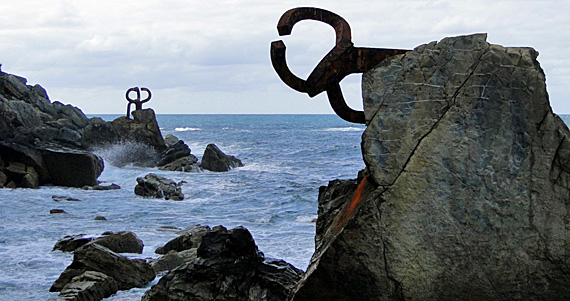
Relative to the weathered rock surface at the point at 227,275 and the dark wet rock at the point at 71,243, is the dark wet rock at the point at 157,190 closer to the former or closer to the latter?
the dark wet rock at the point at 71,243

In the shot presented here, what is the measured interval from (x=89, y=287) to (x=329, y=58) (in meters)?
3.51

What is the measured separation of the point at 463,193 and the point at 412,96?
20.1 inches

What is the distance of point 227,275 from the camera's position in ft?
14.6

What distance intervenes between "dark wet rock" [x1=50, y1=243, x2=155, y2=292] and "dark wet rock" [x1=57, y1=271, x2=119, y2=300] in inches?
5.4

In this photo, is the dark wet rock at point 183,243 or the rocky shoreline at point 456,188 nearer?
the rocky shoreline at point 456,188

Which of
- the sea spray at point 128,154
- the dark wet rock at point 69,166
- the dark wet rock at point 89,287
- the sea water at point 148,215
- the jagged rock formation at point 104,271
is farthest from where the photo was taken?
the sea spray at point 128,154

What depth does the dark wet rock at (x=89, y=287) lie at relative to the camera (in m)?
5.45

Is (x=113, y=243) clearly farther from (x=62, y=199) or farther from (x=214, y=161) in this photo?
(x=214, y=161)

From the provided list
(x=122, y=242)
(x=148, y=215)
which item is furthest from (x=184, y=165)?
(x=122, y=242)

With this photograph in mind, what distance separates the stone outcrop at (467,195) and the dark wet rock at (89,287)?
127 inches

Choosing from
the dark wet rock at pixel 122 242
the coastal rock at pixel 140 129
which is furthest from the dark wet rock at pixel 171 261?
the coastal rock at pixel 140 129

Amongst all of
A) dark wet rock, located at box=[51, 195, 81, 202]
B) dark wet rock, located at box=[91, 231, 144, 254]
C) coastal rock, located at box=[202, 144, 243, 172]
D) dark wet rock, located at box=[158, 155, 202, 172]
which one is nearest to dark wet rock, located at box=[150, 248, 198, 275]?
dark wet rock, located at box=[91, 231, 144, 254]

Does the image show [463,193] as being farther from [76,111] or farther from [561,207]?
[76,111]

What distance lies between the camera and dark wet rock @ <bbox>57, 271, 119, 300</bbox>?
5.45 meters
